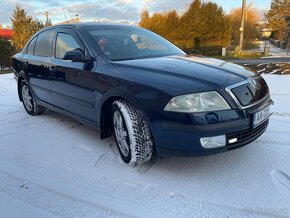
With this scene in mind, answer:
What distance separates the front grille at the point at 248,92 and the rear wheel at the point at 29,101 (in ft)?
11.9

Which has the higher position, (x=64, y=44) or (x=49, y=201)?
(x=64, y=44)

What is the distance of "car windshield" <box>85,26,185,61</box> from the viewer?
3.41 metres

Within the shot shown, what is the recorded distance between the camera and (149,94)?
8.62 feet

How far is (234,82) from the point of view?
2.67m

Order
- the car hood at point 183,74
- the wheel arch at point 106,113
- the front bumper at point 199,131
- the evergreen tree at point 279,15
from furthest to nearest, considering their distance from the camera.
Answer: the evergreen tree at point 279,15, the wheel arch at point 106,113, the car hood at point 183,74, the front bumper at point 199,131

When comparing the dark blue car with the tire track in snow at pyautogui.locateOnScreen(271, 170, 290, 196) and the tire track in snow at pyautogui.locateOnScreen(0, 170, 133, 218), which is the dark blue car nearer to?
the tire track in snow at pyautogui.locateOnScreen(271, 170, 290, 196)

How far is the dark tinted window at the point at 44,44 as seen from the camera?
427 cm

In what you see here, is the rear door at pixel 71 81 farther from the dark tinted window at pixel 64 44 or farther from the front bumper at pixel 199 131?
the front bumper at pixel 199 131

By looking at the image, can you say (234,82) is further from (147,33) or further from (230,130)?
(147,33)

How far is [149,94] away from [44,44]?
2.59m

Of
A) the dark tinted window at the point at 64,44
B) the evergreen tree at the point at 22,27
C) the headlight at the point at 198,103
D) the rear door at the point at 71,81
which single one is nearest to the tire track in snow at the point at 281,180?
the headlight at the point at 198,103

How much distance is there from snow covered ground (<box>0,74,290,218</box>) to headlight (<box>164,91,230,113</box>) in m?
0.73

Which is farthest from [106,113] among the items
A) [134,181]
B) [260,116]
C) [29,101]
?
[29,101]

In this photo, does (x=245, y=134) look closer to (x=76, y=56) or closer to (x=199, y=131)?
(x=199, y=131)
